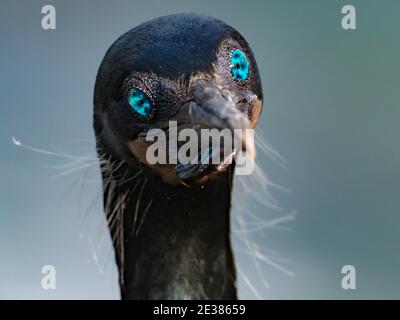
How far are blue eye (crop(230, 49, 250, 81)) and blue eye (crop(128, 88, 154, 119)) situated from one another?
28 centimetres

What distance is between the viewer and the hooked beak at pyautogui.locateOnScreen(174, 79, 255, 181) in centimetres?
241

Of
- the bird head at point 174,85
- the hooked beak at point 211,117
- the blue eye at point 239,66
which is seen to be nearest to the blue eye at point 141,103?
the bird head at point 174,85

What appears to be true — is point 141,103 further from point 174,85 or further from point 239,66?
point 239,66

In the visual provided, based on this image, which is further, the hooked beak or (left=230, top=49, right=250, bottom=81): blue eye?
(left=230, top=49, right=250, bottom=81): blue eye

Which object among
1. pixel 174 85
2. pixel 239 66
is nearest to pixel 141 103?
pixel 174 85

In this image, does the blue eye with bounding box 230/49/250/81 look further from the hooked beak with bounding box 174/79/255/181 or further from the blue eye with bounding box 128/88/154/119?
the blue eye with bounding box 128/88/154/119

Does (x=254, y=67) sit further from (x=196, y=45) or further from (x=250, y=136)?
(x=250, y=136)

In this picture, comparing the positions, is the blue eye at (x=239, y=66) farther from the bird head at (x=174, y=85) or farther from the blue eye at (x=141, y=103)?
the blue eye at (x=141, y=103)

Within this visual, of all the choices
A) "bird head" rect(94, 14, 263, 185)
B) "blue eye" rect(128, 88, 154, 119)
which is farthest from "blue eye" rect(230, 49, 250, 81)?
"blue eye" rect(128, 88, 154, 119)

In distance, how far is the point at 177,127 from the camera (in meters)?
2.72

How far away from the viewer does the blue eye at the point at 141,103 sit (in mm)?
2764

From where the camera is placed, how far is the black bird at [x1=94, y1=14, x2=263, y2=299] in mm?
2705

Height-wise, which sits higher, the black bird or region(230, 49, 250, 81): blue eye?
region(230, 49, 250, 81): blue eye
